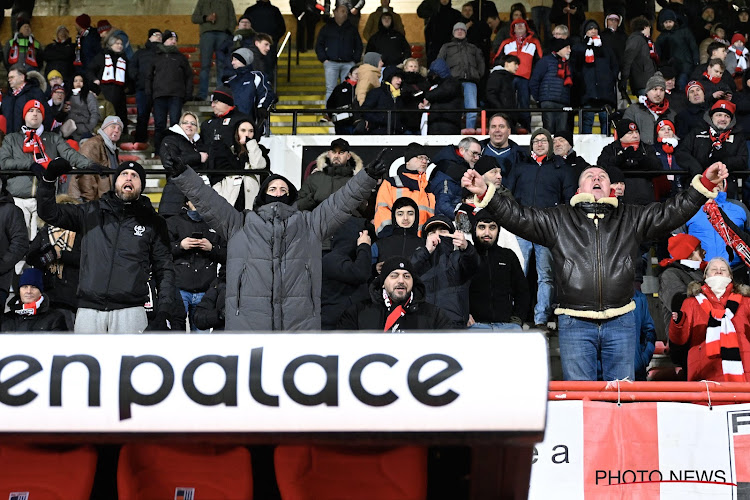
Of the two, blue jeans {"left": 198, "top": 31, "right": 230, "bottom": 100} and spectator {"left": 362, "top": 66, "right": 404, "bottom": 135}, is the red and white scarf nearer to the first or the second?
spectator {"left": 362, "top": 66, "right": 404, "bottom": 135}

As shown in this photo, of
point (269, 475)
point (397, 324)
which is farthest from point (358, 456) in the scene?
point (397, 324)

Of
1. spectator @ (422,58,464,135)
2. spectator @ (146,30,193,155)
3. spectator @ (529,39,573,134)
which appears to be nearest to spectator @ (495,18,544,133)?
spectator @ (529,39,573,134)

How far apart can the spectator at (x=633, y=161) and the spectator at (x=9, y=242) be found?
216 inches

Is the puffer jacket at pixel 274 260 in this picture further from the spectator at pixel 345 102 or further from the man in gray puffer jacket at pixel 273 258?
the spectator at pixel 345 102

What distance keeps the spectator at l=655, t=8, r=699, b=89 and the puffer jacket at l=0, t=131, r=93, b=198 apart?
29.5 feet

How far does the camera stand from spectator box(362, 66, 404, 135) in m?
13.8

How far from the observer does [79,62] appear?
16984mm

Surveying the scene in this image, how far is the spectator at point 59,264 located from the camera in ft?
30.0

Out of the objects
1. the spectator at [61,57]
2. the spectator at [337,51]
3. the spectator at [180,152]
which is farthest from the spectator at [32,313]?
the spectator at [61,57]

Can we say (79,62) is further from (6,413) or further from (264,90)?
(6,413)

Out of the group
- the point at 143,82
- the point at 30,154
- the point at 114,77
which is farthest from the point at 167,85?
the point at 30,154

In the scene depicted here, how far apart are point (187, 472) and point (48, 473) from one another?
0.28 meters

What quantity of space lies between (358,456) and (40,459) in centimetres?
66

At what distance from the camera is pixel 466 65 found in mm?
14859
